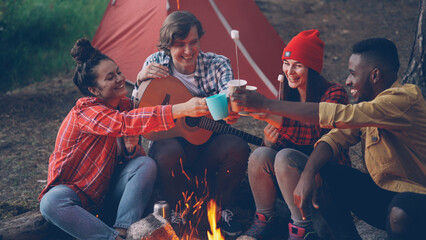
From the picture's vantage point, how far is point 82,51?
2490mm

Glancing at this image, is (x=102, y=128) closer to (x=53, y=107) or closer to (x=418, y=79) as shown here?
(x=418, y=79)

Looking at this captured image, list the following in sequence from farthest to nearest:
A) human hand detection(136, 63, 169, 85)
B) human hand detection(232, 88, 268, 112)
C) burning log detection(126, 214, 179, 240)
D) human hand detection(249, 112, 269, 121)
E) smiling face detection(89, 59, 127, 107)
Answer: human hand detection(136, 63, 169, 85) → smiling face detection(89, 59, 127, 107) → human hand detection(249, 112, 269, 121) → burning log detection(126, 214, 179, 240) → human hand detection(232, 88, 268, 112)

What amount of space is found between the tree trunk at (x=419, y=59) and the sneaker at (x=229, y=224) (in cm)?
184

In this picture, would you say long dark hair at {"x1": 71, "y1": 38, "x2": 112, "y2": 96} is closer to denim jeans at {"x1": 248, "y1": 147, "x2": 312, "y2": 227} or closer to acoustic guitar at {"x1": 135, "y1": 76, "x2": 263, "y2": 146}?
acoustic guitar at {"x1": 135, "y1": 76, "x2": 263, "y2": 146}

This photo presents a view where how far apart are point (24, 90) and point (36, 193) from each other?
9.95 feet

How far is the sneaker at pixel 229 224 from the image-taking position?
2830 mm

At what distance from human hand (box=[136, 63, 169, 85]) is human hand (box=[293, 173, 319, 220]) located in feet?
4.11

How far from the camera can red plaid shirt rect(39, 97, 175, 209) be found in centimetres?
240

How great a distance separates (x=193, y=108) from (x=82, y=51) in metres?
0.81

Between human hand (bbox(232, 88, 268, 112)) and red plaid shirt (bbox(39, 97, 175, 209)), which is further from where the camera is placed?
red plaid shirt (bbox(39, 97, 175, 209))

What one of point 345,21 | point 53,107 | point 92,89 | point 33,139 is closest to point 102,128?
point 92,89

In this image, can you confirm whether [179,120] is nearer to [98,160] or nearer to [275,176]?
[98,160]

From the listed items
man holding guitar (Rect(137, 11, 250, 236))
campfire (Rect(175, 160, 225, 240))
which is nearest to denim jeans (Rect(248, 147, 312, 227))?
man holding guitar (Rect(137, 11, 250, 236))

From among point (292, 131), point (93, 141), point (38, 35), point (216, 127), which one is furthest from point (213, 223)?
point (38, 35)
